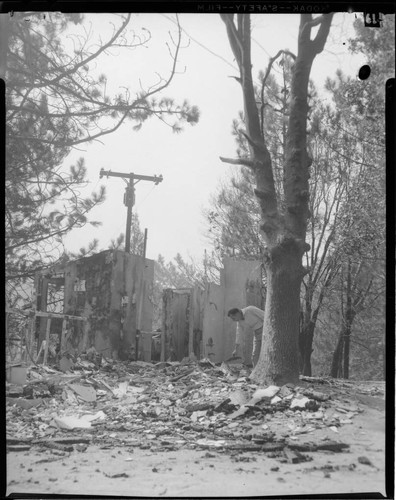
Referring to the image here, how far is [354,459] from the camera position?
367 cm

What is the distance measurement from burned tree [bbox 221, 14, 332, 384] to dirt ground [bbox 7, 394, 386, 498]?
91 centimetres

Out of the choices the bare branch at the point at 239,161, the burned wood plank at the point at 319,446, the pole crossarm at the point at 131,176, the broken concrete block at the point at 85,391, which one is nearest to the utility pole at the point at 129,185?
the pole crossarm at the point at 131,176

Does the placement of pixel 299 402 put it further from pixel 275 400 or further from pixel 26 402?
pixel 26 402

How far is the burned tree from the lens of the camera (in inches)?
Answer: 174

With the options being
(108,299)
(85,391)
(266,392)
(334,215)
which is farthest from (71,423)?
(334,215)

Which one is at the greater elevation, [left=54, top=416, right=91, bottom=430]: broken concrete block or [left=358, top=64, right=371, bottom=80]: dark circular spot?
[left=358, top=64, right=371, bottom=80]: dark circular spot

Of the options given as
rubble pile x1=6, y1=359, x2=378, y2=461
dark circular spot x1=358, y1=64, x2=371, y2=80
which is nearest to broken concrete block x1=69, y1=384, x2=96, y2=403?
rubble pile x1=6, y1=359, x2=378, y2=461

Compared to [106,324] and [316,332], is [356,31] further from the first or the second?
[106,324]

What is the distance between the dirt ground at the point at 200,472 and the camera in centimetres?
358

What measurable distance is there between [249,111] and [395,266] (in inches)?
69.7

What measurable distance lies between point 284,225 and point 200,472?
217 centimetres

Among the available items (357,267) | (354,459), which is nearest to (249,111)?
(357,267)

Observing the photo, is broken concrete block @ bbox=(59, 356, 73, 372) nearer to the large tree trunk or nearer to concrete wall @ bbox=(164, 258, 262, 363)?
concrete wall @ bbox=(164, 258, 262, 363)

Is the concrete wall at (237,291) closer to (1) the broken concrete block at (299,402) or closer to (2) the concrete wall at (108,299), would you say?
(1) the broken concrete block at (299,402)
